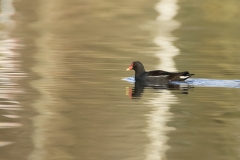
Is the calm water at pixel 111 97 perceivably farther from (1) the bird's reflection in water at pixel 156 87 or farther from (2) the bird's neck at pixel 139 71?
(2) the bird's neck at pixel 139 71

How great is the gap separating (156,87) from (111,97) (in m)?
2.41

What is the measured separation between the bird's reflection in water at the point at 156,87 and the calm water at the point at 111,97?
0.12 m

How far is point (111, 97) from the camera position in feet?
53.7

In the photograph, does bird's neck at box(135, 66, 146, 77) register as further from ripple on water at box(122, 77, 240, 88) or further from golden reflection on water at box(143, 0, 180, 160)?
golden reflection on water at box(143, 0, 180, 160)

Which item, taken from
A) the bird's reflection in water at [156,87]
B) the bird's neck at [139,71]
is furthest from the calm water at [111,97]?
the bird's neck at [139,71]

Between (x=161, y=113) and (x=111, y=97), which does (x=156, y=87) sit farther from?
(x=161, y=113)

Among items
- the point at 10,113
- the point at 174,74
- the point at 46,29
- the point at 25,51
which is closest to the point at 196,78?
the point at 174,74

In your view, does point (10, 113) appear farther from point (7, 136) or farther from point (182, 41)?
point (182, 41)

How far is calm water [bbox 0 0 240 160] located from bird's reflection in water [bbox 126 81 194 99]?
12cm

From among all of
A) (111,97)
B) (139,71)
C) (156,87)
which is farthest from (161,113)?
(139,71)

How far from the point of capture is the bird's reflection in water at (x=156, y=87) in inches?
678

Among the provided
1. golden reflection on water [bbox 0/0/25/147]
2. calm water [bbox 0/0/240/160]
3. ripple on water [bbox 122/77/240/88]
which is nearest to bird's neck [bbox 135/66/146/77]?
ripple on water [bbox 122/77/240/88]

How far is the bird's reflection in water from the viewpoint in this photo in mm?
17231

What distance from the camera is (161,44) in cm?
3097
